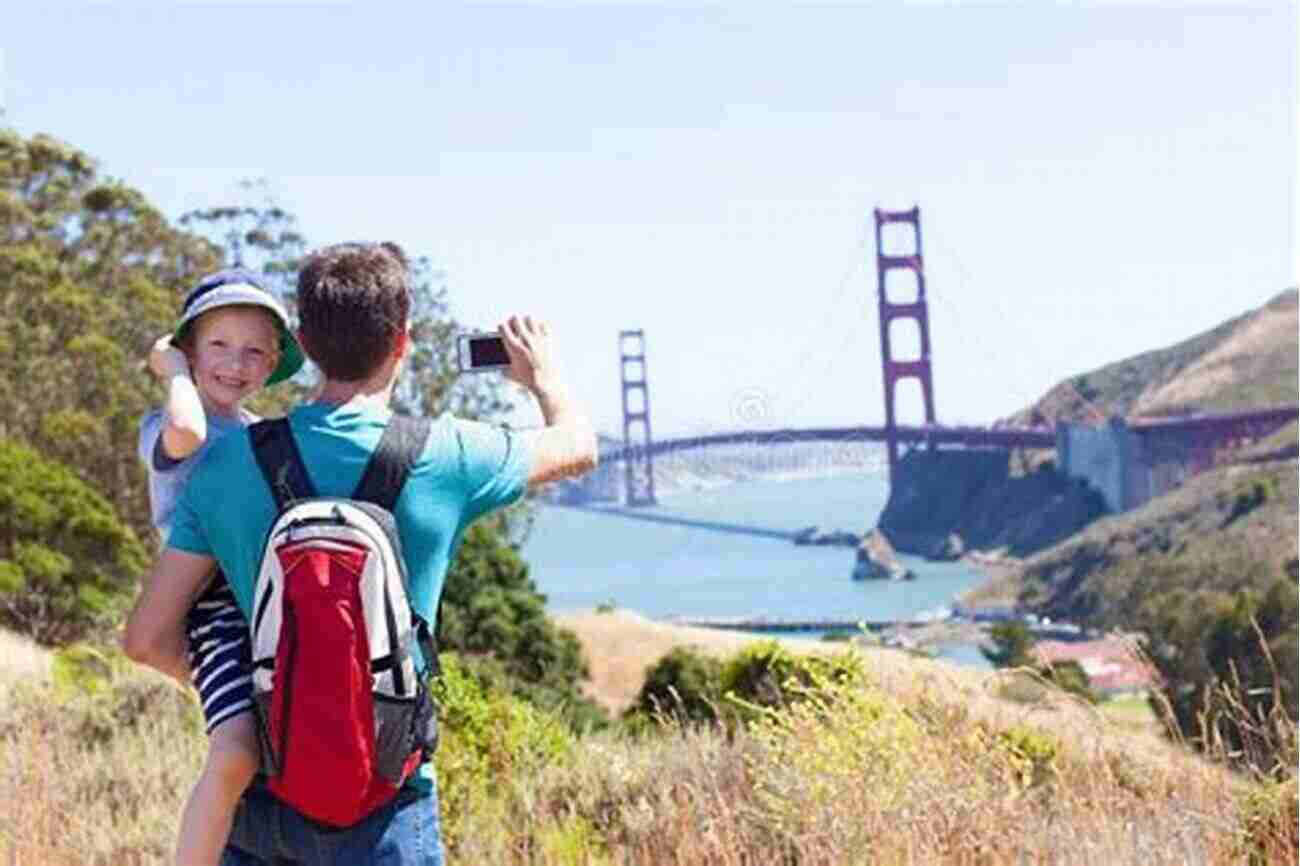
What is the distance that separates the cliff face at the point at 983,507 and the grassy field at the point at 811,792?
6127 cm

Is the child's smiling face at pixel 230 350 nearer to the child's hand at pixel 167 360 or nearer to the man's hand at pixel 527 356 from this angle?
the child's hand at pixel 167 360

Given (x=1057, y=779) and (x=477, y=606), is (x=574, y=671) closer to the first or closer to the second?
(x=477, y=606)

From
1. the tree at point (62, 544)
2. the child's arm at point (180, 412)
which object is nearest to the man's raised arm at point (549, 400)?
the child's arm at point (180, 412)

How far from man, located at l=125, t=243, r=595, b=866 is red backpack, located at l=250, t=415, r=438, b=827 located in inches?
1.3

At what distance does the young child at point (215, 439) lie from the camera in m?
1.99

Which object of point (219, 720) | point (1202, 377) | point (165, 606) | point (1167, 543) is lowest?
point (1167, 543)

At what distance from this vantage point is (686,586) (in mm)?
56938

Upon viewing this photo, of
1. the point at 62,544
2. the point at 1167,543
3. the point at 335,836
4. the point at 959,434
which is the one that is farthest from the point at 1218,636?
the point at 1167,543

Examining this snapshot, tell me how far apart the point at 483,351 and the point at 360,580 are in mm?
414

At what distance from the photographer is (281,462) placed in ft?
6.46

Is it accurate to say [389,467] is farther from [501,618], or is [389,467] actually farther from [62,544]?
[62,544]

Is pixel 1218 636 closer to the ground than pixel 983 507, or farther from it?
farther from it

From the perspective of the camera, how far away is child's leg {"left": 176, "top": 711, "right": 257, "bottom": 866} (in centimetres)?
198

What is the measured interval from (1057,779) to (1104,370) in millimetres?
84992
